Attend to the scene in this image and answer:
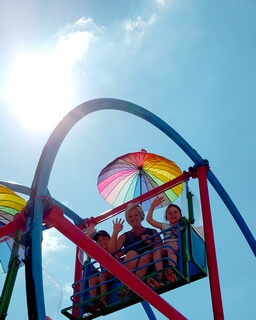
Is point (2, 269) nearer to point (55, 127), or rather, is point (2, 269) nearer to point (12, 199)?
point (12, 199)

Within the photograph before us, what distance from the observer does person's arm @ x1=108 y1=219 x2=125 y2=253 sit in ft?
23.0

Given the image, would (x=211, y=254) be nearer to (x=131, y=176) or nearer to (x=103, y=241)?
(x=103, y=241)

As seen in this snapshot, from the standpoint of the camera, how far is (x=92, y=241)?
4.89 metres

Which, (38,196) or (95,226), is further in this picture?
(95,226)

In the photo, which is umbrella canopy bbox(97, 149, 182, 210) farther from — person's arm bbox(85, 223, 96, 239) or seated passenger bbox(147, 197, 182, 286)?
seated passenger bbox(147, 197, 182, 286)

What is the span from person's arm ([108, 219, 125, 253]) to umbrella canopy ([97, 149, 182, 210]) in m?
2.34

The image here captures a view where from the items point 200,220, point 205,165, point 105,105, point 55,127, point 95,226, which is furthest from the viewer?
point 95,226

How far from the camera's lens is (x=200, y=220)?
6914 millimetres

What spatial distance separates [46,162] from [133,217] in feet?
8.08

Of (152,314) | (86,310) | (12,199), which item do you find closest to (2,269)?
(12,199)

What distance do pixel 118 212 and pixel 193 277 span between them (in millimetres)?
2092

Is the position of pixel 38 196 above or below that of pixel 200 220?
below

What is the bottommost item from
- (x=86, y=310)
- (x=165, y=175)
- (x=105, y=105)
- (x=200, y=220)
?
(x=86, y=310)

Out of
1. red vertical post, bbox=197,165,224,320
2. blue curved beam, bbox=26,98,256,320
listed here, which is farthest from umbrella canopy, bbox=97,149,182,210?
red vertical post, bbox=197,165,224,320
